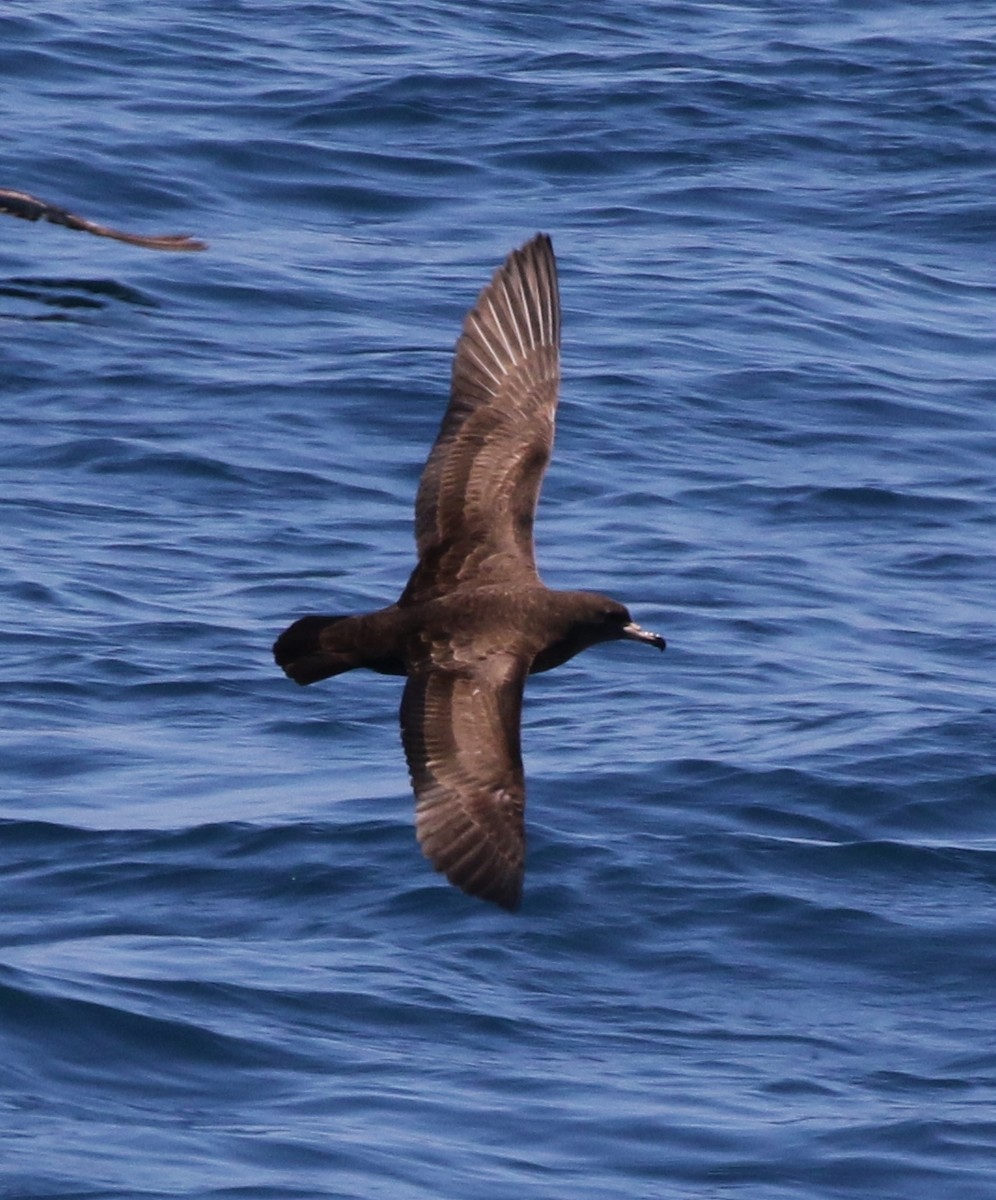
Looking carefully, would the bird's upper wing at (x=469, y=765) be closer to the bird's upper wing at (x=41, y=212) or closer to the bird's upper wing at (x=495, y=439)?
the bird's upper wing at (x=495, y=439)

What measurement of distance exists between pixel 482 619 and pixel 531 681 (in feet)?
13.8

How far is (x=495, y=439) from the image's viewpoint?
30.0 feet

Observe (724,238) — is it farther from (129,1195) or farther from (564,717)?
(129,1195)

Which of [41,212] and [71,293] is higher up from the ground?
[41,212]

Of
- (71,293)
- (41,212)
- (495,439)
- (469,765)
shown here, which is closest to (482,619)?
(469,765)

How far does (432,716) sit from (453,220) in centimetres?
960

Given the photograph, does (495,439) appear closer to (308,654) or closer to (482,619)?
(482,619)

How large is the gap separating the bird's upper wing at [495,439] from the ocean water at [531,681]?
1957 millimetres

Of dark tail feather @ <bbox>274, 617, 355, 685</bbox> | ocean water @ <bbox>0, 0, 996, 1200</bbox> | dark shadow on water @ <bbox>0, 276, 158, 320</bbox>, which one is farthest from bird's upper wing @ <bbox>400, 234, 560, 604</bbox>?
dark shadow on water @ <bbox>0, 276, 158, 320</bbox>

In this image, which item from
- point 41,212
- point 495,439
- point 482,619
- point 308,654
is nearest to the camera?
point 308,654

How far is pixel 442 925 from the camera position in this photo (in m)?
10.4

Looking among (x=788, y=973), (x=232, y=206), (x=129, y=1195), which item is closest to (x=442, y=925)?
(x=788, y=973)

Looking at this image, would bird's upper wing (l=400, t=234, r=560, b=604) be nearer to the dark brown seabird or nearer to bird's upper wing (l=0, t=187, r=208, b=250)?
the dark brown seabird

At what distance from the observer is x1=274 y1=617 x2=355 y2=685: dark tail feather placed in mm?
8109
